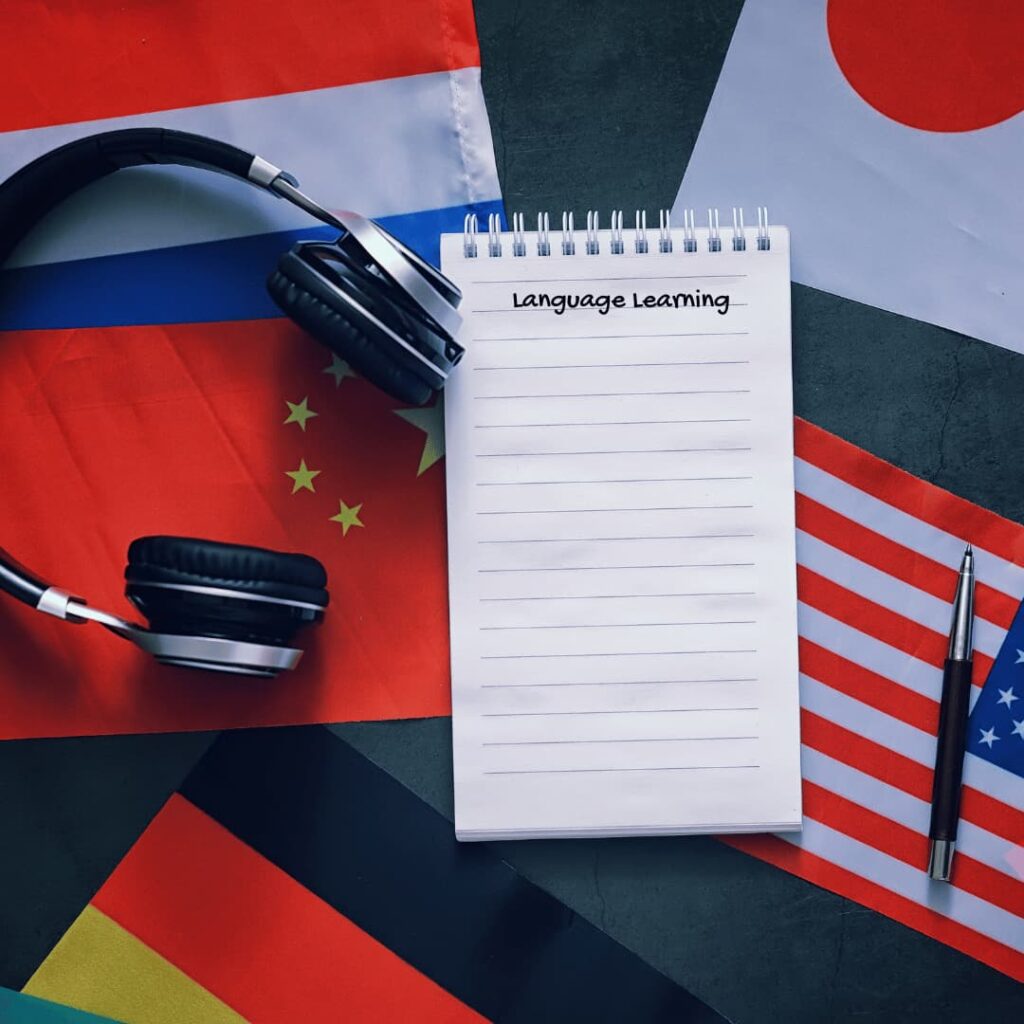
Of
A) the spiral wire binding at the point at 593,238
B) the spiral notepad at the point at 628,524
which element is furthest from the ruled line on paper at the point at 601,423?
the spiral wire binding at the point at 593,238

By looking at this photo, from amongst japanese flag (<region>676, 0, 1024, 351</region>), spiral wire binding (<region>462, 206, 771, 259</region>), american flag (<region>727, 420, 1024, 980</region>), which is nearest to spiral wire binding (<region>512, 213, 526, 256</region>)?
spiral wire binding (<region>462, 206, 771, 259</region>)

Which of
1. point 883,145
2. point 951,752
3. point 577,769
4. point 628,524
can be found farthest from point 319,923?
point 883,145

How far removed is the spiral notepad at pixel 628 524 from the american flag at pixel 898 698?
0.07ft

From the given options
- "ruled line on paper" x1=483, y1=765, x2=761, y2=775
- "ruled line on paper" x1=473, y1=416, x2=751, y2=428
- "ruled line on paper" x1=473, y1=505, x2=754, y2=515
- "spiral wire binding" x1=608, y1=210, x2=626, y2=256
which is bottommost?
"ruled line on paper" x1=483, y1=765, x2=761, y2=775

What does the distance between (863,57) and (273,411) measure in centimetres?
47

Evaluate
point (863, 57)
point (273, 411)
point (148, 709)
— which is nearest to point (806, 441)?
point (863, 57)

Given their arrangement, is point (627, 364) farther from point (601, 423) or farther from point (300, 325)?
point (300, 325)

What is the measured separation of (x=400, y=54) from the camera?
67 centimetres

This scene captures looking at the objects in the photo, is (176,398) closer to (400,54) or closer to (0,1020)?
(400,54)

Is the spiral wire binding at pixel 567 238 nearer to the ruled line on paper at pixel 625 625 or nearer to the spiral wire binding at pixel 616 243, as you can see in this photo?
the spiral wire binding at pixel 616 243

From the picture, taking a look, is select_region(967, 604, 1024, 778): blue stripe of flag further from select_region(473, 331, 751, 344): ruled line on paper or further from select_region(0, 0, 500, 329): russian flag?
select_region(0, 0, 500, 329): russian flag

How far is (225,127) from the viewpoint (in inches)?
26.6

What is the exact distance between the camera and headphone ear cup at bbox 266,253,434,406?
613mm

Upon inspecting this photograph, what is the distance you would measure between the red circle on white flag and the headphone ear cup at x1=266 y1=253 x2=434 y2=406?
371 mm
